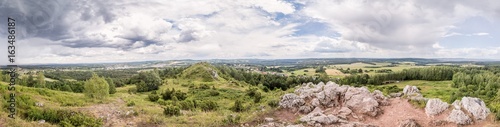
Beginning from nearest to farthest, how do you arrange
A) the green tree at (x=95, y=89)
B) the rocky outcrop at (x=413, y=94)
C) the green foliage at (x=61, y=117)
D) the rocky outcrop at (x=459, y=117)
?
the green foliage at (x=61, y=117)
the rocky outcrop at (x=459, y=117)
the rocky outcrop at (x=413, y=94)
the green tree at (x=95, y=89)

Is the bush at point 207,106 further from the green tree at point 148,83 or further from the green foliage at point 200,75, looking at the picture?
the green foliage at point 200,75

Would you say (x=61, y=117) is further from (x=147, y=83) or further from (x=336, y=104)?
(x=147, y=83)

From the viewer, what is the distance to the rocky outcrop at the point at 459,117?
2853cm

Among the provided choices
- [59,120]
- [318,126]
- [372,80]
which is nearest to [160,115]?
[59,120]

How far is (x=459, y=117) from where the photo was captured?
2877 cm

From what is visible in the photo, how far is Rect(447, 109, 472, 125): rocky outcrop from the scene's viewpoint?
28531 mm

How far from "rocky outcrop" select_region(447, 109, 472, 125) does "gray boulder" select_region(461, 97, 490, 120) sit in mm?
1144

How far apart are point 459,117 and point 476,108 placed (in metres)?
2.45

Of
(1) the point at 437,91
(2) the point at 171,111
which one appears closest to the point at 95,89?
(2) the point at 171,111

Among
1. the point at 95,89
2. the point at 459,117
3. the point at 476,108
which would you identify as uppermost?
the point at 95,89

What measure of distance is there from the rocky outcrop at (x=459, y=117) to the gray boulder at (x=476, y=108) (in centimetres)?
114

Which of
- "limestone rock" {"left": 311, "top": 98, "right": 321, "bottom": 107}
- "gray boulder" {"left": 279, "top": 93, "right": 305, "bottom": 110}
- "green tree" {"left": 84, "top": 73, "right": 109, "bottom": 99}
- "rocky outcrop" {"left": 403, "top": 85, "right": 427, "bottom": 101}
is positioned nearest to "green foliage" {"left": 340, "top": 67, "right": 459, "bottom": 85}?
"rocky outcrop" {"left": 403, "top": 85, "right": 427, "bottom": 101}

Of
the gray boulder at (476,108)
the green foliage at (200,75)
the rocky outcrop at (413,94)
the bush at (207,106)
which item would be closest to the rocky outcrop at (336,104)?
the rocky outcrop at (413,94)

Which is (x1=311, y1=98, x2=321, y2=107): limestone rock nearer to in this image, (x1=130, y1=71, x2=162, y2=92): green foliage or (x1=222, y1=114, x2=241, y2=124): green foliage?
(x1=222, y1=114, x2=241, y2=124): green foliage
